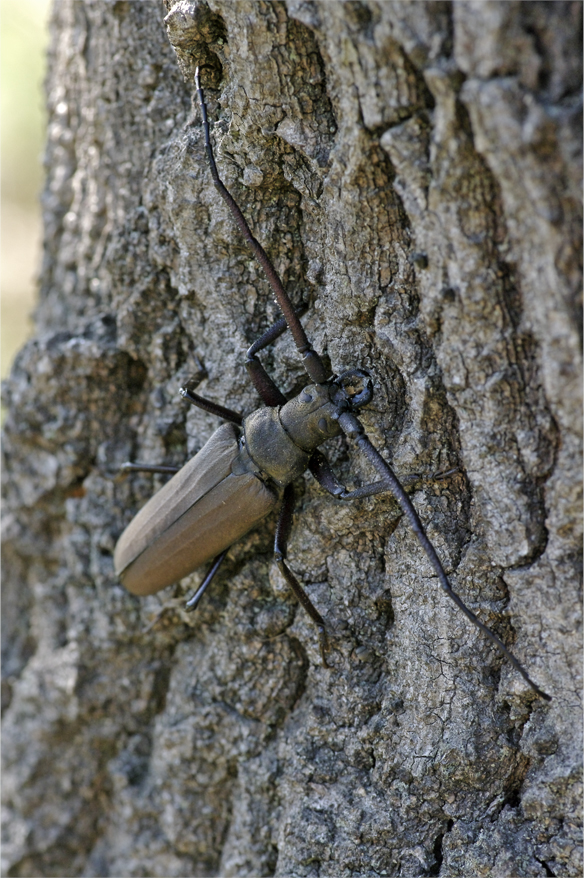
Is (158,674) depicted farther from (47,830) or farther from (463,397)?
(463,397)

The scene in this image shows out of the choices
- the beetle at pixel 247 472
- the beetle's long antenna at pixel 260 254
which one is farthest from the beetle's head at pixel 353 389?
the beetle's long antenna at pixel 260 254

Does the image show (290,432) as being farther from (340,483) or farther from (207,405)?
(207,405)

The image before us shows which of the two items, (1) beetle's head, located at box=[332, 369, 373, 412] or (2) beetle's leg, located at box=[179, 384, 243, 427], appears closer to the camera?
(1) beetle's head, located at box=[332, 369, 373, 412]

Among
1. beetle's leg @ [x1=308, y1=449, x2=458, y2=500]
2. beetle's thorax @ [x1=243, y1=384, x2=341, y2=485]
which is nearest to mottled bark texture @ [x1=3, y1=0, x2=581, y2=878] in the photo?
beetle's leg @ [x1=308, y1=449, x2=458, y2=500]

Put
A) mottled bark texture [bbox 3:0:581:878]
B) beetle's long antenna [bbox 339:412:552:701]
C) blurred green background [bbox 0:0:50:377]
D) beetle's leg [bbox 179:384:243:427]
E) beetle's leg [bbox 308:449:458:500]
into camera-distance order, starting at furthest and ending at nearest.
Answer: blurred green background [bbox 0:0:50:377], beetle's leg [bbox 179:384:243:427], beetle's leg [bbox 308:449:458:500], beetle's long antenna [bbox 339:412:552:701], mottled bark texture [bbox 3:0:581:878]

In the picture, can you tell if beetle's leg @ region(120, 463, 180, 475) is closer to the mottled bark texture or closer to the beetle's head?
the mottled bark texture

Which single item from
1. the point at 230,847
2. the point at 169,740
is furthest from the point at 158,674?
the point at 230,847

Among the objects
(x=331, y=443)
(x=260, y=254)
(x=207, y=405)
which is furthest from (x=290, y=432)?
(x=260, y=254)
